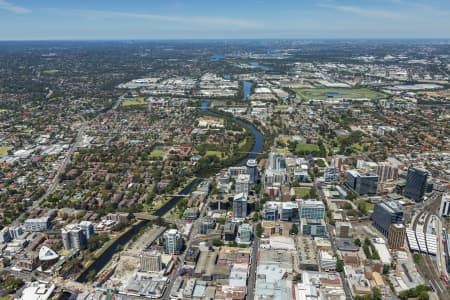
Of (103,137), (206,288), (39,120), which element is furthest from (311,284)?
(39,120)

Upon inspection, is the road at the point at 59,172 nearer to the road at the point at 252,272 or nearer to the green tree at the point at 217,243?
the green tree at the point at 217,243

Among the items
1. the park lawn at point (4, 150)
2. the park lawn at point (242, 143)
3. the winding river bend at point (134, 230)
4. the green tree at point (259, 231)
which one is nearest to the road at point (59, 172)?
the park lawn at point (4, 150)

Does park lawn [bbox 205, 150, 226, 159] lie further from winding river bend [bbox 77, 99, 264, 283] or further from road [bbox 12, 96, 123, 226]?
road [bbox 12, 96, 123, 226]

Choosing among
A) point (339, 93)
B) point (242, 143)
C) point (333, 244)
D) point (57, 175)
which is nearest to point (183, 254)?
point (333, 244)

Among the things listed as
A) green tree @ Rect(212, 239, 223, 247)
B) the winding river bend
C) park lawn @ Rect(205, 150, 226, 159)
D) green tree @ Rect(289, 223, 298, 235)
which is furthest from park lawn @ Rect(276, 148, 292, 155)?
green tree @ Rect(212, 239, 223, 247)

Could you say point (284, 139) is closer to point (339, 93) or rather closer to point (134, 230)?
point (134, 230)

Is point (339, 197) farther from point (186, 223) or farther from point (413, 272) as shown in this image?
point (186, 223)

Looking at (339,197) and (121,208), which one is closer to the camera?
(121,208)
